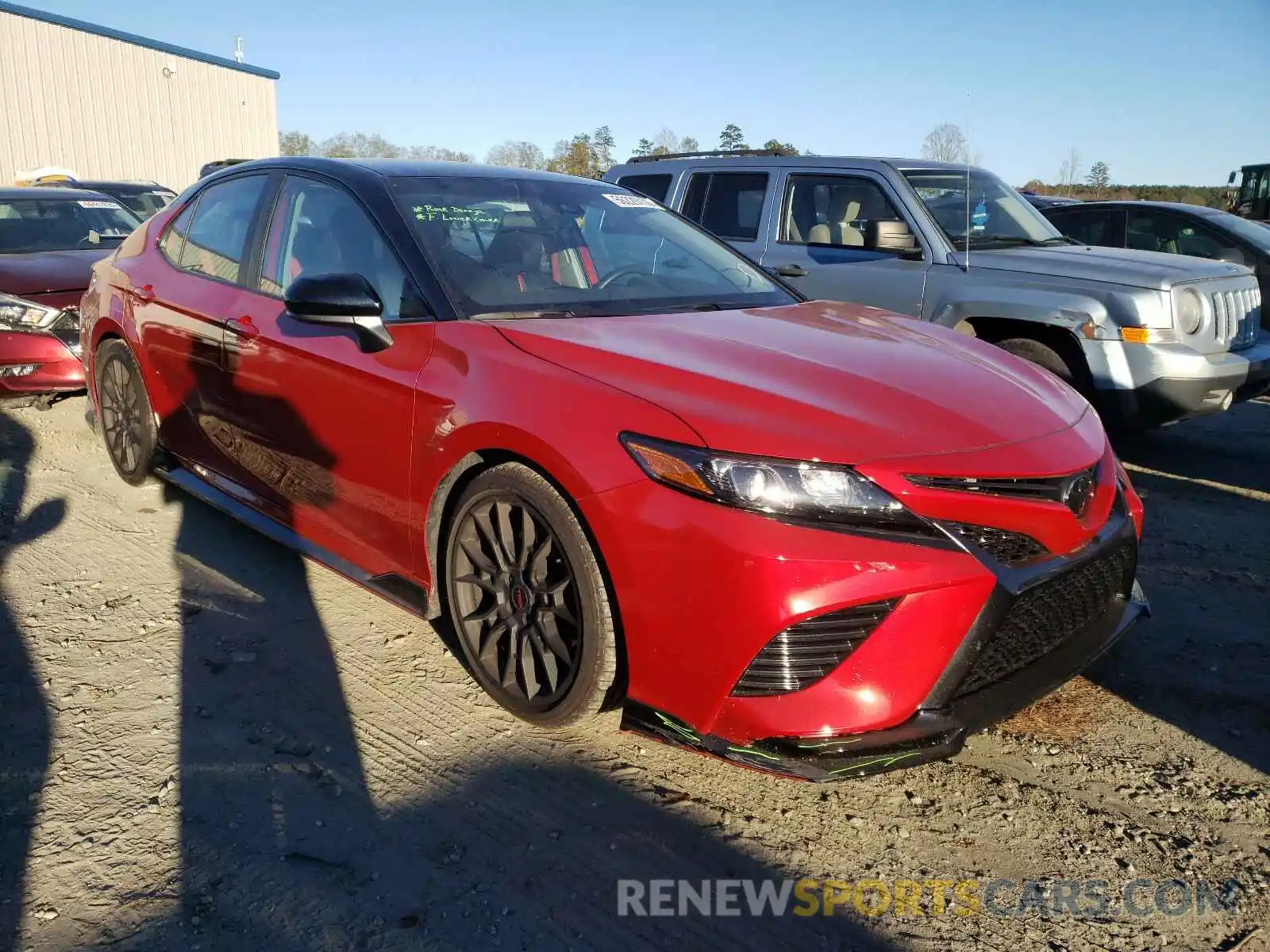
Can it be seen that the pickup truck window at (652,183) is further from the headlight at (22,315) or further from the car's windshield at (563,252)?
the headlight at (22,315)

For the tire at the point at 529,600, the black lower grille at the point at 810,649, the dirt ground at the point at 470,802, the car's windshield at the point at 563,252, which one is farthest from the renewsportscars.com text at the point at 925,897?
the car's windshield at the point at 563,252

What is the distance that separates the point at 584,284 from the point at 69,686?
Answer: 6.93ft

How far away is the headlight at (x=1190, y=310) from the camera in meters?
5.55

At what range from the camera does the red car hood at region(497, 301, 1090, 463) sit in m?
2.37

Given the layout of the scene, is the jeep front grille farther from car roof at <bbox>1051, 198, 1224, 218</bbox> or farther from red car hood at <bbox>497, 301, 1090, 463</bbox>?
red car hood at <bbox>497, 301, 1090, 463</bbox>

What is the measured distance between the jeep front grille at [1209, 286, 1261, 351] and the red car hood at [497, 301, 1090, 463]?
337cm

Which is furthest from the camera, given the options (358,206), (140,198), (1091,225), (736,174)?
(140,198)

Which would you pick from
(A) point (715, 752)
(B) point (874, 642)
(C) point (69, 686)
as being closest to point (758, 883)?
(A) point (715, 752)

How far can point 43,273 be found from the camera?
6488 millimetres

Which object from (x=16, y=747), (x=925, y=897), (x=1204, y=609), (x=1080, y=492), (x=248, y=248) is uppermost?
(x=248, y=248)

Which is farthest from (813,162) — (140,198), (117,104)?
(117,104)

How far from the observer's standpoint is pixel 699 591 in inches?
91.0

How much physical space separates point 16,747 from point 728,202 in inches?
223

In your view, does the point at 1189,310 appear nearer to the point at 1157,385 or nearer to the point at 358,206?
the point at 1157,385
